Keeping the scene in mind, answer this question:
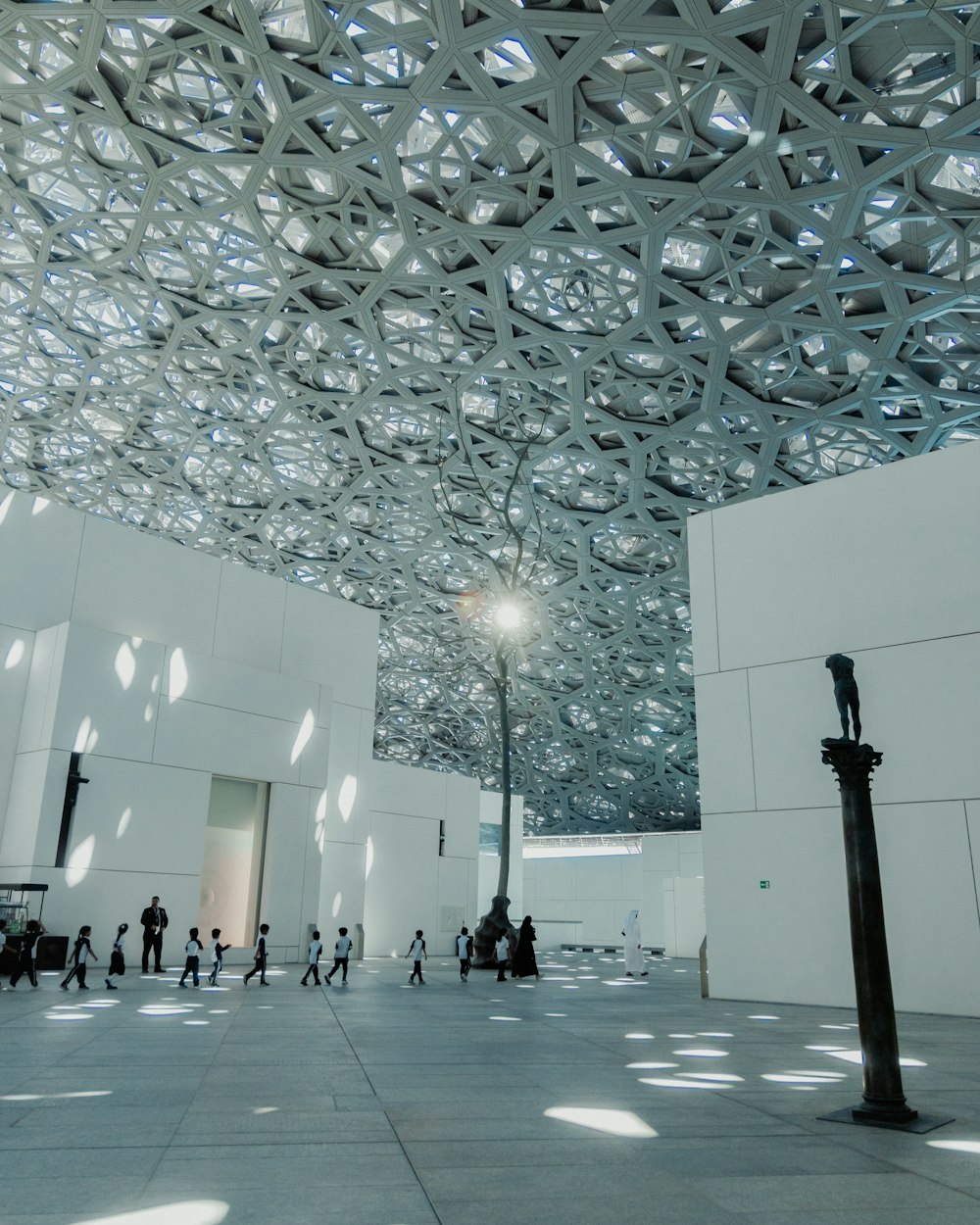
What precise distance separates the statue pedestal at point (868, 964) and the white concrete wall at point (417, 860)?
2266cm

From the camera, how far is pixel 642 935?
1540 inches

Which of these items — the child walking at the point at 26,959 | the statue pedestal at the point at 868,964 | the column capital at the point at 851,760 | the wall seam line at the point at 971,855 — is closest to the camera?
the statue pedestal at the point at 868,964

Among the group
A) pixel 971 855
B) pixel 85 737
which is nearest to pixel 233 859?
pixel 85 737

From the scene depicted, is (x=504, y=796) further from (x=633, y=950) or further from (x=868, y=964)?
(x=868, y=964)

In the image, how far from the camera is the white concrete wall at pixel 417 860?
1108 inches

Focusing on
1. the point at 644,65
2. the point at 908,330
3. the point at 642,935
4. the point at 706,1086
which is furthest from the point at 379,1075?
the point at 642,935

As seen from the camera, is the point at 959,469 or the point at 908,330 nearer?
the point at 959,469

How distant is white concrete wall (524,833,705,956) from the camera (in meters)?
36.8

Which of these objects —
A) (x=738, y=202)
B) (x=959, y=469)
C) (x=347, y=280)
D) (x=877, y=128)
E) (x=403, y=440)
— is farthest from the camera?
(x=403, y=440)

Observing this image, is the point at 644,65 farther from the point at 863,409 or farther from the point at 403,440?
the point at 403,440

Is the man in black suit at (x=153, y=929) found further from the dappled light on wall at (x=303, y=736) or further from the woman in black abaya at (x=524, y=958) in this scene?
the woman in black abaya at (x=524, y=958)

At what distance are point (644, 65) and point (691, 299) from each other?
253 inches

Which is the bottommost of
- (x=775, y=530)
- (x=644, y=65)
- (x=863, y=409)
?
A: (x=775, y=530)

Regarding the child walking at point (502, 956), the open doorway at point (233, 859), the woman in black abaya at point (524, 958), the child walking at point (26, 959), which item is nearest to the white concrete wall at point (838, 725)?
the child walking at point (502, 956)
